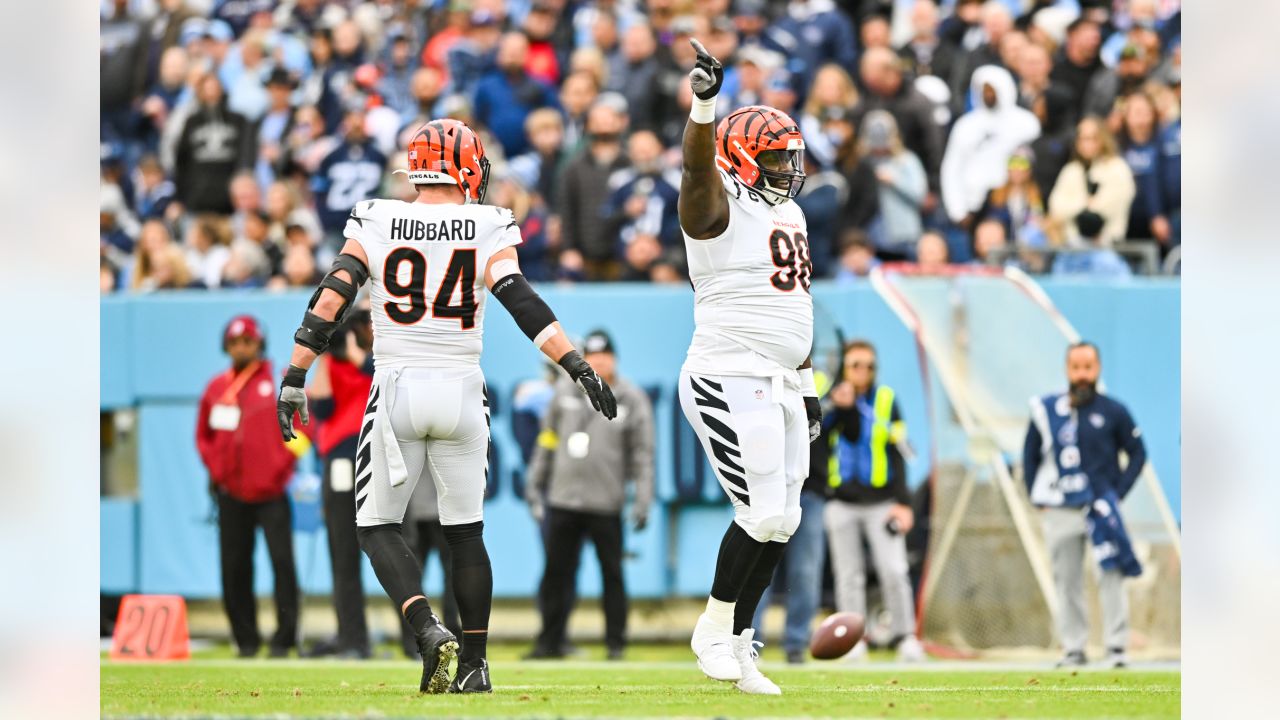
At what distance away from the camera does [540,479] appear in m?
14.2

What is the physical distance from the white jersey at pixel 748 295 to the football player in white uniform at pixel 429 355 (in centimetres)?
68

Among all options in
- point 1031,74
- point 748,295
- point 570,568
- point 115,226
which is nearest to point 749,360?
point 748,295

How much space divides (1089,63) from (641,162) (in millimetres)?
4066

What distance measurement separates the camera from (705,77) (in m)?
7.80

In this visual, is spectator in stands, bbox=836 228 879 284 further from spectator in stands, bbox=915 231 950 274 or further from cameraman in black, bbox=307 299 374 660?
cameraman in black, bbox=307 299 374 660

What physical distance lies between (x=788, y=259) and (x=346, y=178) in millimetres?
9038

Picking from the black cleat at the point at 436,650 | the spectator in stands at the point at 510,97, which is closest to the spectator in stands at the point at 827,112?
the spectator in stands at the point at 510,97

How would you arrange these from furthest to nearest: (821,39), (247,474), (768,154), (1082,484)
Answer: (821,39) < (247,474) < (1082,484) < (768,154)

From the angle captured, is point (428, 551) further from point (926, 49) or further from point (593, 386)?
point (926, 49)

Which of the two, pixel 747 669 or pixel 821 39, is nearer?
pixel 747 669

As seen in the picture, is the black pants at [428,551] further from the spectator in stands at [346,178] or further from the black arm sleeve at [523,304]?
the black arm sleeve at [523,304]
